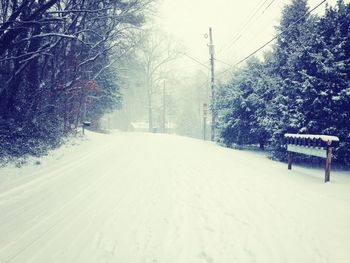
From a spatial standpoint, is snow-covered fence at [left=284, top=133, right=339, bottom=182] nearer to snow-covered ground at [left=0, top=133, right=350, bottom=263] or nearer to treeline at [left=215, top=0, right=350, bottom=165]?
snow-covered ground at [left=0, top=133, right=350, bottom=263]

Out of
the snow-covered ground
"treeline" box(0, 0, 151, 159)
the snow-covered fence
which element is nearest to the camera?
the snow-covered ground

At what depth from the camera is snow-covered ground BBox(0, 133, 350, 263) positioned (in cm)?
372

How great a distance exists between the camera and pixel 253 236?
4047 mm

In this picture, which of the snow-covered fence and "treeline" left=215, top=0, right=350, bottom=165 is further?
"treeline" left=215, top=0, right=350, bottom=165

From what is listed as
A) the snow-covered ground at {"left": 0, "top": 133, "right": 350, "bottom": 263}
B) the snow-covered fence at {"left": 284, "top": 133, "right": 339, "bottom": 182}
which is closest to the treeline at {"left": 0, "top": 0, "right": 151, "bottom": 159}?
the snow-covered ground at {"left": 0, "top": 133, "right": 350, "bottom": 263}

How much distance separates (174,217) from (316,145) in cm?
500

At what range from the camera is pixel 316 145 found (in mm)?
7715

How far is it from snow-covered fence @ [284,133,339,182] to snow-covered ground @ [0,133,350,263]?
0.70 meters

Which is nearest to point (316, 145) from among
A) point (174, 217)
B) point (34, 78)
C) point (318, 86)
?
point (318, 86)

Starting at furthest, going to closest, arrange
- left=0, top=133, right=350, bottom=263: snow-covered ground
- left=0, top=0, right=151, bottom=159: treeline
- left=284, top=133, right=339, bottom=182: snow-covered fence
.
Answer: left=0, top=0, right=151, bottom=159: treeline < left=284, top=133, right=339, bottom=182: snow-covered fence < left=0, top=133, right=350, bottom=263: snow-covered ground

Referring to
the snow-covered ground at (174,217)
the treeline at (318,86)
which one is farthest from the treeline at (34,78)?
the treeline at (318,86)

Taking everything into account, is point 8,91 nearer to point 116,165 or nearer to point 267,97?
point 116,165

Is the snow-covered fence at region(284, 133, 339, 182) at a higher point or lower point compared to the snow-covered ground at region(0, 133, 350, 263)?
higher

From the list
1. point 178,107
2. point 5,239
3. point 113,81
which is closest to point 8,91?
point 5,239
